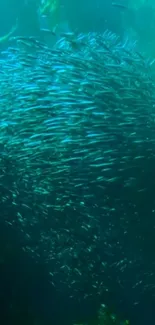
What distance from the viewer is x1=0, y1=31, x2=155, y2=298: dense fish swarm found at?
5.59m

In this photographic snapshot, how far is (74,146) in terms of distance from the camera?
586 cm

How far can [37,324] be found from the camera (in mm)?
7156

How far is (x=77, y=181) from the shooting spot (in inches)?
239

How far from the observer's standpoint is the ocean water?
18.5 ft

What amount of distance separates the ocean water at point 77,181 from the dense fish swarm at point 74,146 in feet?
0.06

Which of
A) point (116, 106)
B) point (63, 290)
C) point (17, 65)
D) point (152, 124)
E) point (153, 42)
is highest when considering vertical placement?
point (153, 42)

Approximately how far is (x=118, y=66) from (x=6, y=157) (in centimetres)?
247

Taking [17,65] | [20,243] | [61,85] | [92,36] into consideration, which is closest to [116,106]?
[61,85]

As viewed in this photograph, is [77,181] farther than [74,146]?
Yes

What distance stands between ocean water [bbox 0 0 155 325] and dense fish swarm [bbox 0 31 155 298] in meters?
0.02

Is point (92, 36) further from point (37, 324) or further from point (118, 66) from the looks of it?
point (37, 324)

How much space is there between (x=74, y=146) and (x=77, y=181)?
58 centimetres

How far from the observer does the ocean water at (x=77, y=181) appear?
18.5ft

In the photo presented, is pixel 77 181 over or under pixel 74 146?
under
